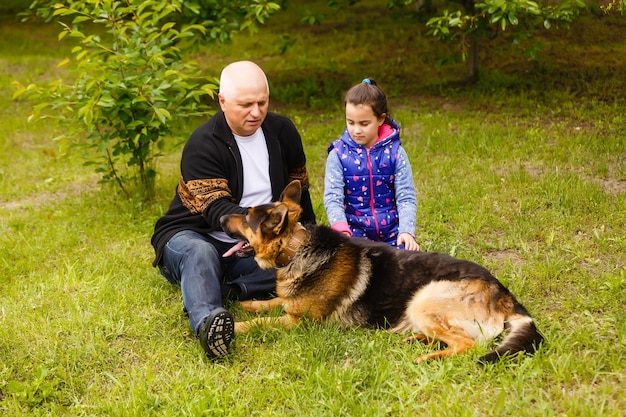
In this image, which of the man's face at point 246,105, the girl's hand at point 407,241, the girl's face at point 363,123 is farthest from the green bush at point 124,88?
the girl's hand at point 407,241

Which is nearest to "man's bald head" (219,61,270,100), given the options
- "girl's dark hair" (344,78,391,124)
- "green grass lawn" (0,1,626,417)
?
"girl's dark hair" (344,78,391,124)

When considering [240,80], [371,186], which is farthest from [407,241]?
[240,80]

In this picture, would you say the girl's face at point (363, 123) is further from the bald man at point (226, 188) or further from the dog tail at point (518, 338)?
the dog tail at point (518, 338)

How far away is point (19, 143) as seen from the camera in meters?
9.78

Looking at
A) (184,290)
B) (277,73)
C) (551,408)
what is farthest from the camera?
(277,73)

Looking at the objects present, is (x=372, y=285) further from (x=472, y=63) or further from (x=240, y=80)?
(x=472, y=63)

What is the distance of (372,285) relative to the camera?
4.13 meters

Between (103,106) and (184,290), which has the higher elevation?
(103,106)

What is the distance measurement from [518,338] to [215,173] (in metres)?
2.39

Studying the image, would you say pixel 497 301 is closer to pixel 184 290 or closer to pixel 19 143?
pixel 184 290

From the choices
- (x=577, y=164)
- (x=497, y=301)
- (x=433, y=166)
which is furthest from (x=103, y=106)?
(x=577, y=164)

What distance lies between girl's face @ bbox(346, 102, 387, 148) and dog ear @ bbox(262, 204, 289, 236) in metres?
1.00

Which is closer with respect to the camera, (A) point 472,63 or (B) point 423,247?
(B) point 423,247

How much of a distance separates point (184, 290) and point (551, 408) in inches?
96.4
